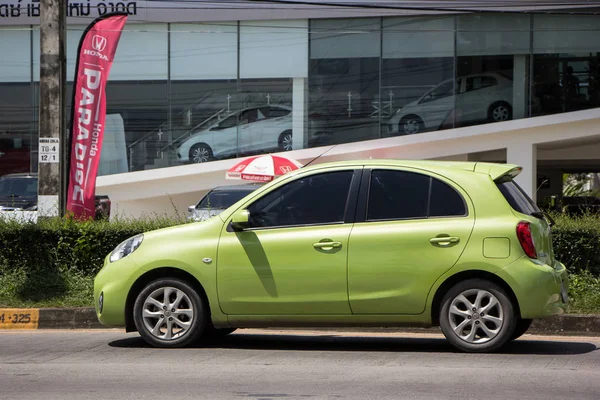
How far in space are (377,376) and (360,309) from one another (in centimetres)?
114

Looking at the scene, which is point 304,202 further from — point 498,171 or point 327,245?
point 498,171

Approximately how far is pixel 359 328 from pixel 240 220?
2621 mm

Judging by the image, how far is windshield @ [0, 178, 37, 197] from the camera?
25812 mm

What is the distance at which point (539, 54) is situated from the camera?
93.6ft

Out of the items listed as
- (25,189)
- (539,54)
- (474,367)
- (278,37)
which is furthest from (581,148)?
(474,367)

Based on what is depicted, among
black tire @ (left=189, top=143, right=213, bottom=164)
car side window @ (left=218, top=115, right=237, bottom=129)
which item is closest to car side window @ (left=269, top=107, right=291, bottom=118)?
car side window @ (left=218, top=115, right=237, bottom=129)

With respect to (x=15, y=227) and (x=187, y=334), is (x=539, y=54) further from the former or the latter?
(x=187, y=334)

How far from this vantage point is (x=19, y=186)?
26.0 meters

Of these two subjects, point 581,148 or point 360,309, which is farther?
point 581,148

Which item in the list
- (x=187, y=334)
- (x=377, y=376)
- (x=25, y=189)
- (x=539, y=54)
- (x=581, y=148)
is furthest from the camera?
(x=581, y=148)

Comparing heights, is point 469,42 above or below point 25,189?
above

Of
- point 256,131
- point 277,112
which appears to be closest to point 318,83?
point 277,112

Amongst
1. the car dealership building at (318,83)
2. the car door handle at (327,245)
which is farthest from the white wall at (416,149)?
the car door handle at (327,245)

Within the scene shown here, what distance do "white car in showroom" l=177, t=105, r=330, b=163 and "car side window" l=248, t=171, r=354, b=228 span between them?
21.2 metres
